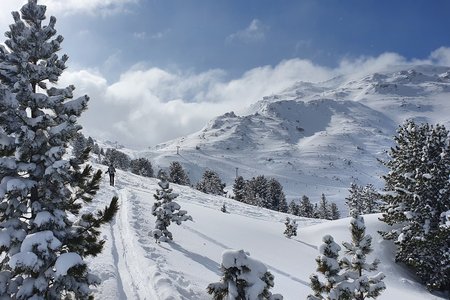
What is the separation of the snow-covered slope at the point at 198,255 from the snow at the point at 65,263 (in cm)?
443

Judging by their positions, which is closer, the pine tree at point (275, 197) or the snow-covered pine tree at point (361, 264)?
the snow-covered pine tree at point (361, 264)

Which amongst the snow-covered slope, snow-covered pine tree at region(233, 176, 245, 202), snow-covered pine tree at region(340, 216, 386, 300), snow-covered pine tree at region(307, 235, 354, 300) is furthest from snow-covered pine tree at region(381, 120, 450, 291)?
snow-covered pine tree at region(233, 176, 245, 202)

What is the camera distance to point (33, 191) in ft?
29.3

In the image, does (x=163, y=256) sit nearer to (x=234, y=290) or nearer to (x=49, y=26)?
(x=234, y=290)

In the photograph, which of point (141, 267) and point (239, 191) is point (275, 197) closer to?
point (239, 191)

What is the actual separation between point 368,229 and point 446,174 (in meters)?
7.50

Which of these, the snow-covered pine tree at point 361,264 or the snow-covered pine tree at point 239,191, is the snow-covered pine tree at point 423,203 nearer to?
the snow-covered pine tree at point 361,264

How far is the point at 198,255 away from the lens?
20.4 meters

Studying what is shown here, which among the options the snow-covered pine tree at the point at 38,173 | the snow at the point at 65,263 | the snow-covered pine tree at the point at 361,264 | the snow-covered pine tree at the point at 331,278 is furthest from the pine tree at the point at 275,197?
the snow at the point at 65,263

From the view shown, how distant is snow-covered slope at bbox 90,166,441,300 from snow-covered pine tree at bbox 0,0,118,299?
3776 mm

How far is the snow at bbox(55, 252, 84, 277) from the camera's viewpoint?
7.80m

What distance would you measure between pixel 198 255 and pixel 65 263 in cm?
1301

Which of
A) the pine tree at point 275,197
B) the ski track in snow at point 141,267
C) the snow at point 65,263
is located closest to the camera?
the snow at point 65,263

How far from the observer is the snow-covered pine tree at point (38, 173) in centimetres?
813
